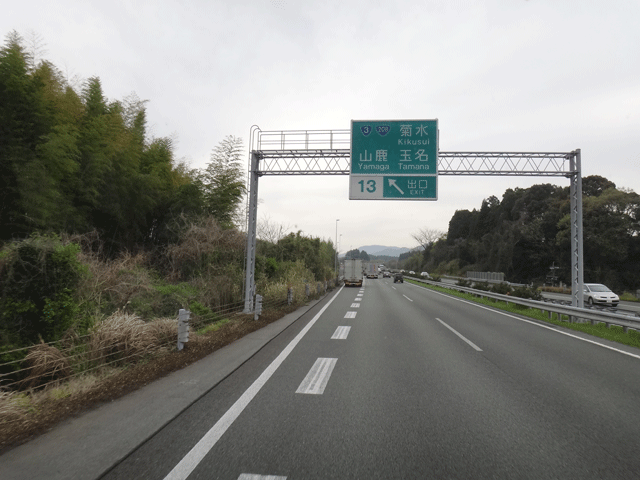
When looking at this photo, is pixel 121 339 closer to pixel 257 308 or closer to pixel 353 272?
pixel 257 308

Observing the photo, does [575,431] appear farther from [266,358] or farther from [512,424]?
[266,358]

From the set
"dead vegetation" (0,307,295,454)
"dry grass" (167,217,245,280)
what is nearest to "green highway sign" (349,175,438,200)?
"dry grass" (167,217,245,280)

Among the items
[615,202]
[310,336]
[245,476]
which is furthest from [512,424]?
[615,202]

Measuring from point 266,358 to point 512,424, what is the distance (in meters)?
4.26

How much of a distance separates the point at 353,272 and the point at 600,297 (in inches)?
886

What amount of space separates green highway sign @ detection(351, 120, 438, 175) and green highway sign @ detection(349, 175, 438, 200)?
0.75ft

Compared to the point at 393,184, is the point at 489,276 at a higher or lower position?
lower

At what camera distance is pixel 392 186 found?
46.6ft

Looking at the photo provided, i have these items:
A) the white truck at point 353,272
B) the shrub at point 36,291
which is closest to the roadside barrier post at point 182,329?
the shrub at point 36,291

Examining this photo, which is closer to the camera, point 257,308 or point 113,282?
point 257,308

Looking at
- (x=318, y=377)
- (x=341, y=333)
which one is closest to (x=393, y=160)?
(x=341, y=333)

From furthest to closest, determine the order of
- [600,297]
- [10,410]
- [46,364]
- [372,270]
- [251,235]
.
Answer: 1. [372,270]
2. [600,297]
3. [251,235]
4. [46,364]
5. [10,410]

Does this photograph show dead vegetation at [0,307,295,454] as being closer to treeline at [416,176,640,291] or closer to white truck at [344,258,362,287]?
white truck at [344,258,362,287]

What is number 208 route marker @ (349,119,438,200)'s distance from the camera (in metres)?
14.1
